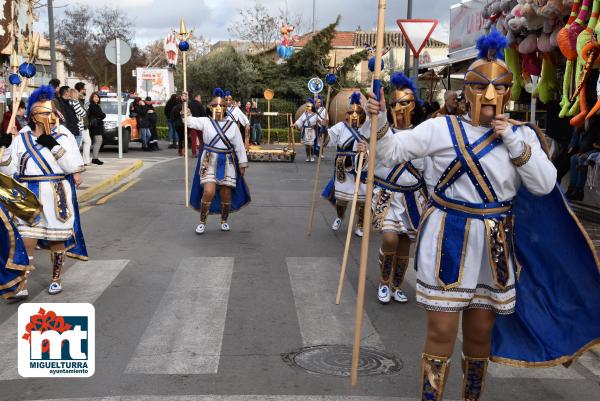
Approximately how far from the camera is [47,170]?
6.92 metres

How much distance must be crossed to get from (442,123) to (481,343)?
121 cm

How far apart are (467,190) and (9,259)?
400cm

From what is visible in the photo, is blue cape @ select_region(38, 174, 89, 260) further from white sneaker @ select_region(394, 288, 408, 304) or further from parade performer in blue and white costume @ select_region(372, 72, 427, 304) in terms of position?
white sneaker @ select_region(394, 288, 408, 304)

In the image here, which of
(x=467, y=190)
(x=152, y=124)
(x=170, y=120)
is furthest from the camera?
(x=152, y=124)

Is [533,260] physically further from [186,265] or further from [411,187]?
[186,265]

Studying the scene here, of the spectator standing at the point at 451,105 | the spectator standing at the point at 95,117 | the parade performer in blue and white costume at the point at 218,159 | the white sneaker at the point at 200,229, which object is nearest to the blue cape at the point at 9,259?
the spectator standing at the point at 451,105

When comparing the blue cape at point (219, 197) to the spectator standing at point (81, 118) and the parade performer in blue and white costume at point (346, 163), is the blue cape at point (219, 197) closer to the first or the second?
the parade performer in blue and white costume at point (346, 163)

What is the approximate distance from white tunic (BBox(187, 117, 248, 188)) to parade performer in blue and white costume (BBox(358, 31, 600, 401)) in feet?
20.6

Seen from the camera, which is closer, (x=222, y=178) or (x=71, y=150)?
(x=71, y=150)

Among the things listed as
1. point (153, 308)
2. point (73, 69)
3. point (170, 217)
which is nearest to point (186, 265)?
point (153, 308)

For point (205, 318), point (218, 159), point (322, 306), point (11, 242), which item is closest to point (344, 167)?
point (218, 159)

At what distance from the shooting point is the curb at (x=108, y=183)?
1390cm

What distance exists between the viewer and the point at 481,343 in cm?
410

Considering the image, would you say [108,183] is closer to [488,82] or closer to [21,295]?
[21,295]
